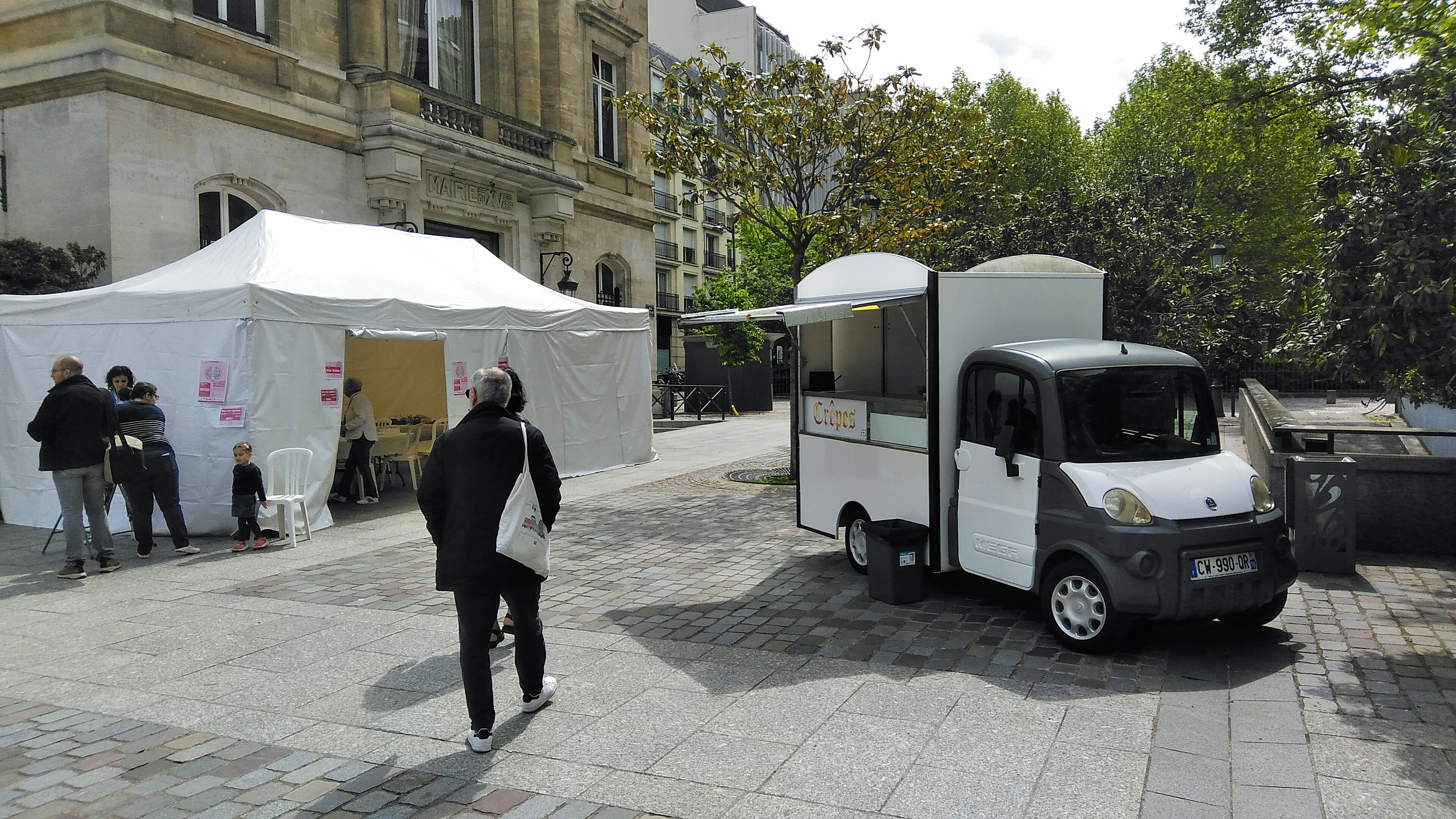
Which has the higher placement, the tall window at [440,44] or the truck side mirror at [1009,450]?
the tall window at [440,44]

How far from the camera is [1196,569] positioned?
5445 millimetres

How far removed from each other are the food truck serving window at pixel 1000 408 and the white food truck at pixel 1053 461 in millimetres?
11

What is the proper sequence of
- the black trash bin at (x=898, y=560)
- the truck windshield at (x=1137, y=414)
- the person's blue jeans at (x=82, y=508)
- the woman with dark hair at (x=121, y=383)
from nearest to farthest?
the truck windshield at (x=1137, y=414)
the black trash bin at (x=898, y=560)
the person's blue jeans at (x=82, y=508)
the woman with dark hair at (x=121, y=383)

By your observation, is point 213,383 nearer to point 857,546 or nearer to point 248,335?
point 248,335

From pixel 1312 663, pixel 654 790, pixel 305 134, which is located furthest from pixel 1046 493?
pixel 305 134

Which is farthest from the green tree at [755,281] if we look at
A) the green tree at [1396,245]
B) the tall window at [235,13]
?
the green tree at [1396,245]

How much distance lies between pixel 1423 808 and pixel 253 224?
1229 cm

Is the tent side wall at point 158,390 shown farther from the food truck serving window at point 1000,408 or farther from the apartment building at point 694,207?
the apartment building at point 694,207

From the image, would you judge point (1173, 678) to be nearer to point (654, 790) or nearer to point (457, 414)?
point (654, 790)

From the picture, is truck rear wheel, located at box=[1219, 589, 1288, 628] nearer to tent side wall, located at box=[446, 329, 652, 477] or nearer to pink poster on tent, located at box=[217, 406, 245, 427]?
pink poster on tent, located at box=[217, 406, 245, 427]

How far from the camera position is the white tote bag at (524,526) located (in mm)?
4465

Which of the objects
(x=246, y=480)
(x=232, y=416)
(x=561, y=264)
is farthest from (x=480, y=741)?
(x=561, y=264)

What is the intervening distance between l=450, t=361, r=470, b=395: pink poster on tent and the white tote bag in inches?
323

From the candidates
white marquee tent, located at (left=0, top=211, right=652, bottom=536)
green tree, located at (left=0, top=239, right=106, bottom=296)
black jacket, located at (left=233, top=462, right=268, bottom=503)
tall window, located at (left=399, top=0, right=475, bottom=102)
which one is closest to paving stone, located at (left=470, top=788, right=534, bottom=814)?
black jacket, located at (left=233, top=462, right=268, bottom=503)
